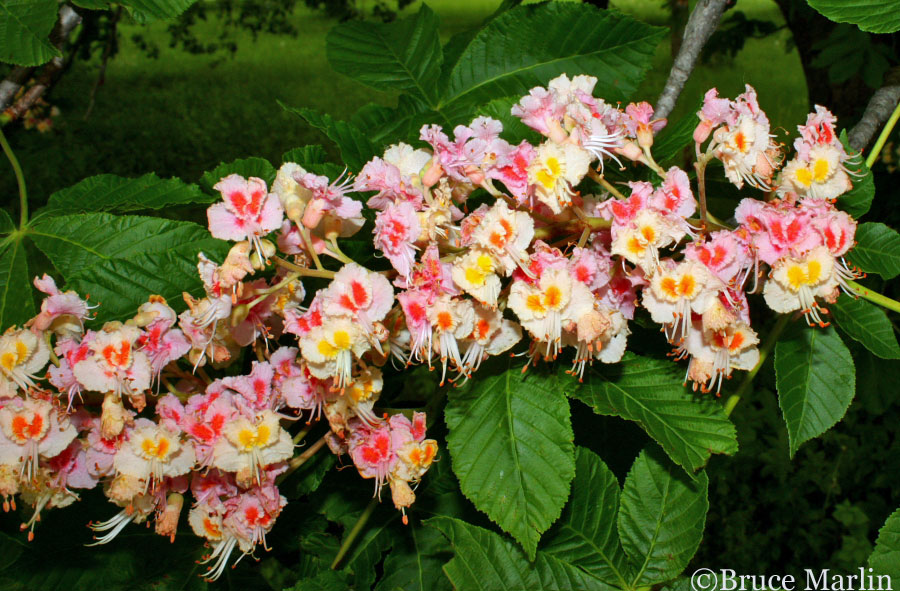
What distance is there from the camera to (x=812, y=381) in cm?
95

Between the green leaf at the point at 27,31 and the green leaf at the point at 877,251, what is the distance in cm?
113

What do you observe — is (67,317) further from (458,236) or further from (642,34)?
(642,34)

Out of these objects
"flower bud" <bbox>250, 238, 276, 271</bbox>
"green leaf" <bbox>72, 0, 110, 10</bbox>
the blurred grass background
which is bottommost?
the blurred grass background

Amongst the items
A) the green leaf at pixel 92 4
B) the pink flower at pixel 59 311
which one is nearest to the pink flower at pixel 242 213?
the pink flower at pixel 59 311

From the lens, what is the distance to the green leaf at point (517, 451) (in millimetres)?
905

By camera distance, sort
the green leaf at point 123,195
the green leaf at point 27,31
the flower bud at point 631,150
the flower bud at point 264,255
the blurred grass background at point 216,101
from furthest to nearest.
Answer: the blurred grass background at point 216,101, the green leaf at point 123,195, the green leaf at point 27,31, the flower bud at point 631,150, the flower bud at point 264,255

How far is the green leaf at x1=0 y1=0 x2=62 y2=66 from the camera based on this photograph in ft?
3.30

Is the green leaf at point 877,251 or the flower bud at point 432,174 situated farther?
the green leaf at point 877,251

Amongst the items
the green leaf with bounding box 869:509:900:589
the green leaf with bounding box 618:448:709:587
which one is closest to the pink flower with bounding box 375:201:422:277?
the green leaf with bounding box 618:448:709:587

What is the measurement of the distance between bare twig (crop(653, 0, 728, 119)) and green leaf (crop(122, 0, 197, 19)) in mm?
799

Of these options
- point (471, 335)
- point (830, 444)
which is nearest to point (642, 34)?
point (471, 335)

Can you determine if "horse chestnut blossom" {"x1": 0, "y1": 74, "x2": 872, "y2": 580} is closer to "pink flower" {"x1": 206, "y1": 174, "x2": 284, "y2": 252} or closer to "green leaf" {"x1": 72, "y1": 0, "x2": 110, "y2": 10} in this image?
"pink flower" {"x1": 206, "y1": 174, "x2": 284, "y2": 252}

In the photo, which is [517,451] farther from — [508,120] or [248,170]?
[248,170]

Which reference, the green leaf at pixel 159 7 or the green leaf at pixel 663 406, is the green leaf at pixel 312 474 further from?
the green leaf at pixel 159 7
